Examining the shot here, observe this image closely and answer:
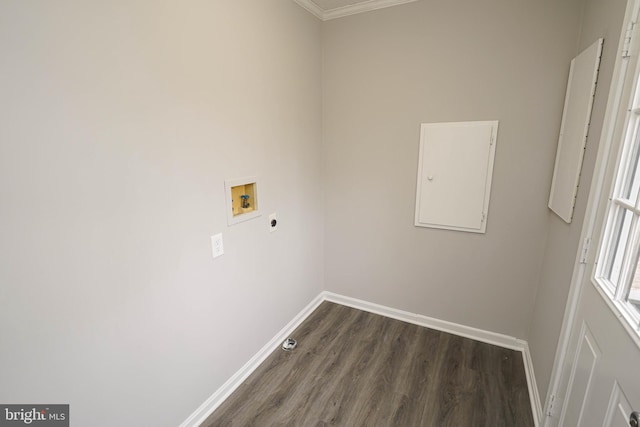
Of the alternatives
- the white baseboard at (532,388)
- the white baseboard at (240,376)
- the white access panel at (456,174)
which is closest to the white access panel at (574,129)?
the white access panel at (456,174)

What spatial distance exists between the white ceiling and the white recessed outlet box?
1.48 meters

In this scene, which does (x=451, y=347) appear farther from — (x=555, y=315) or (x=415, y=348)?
(x=555, y=315)

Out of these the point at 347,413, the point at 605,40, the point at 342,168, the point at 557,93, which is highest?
the point at 605,40

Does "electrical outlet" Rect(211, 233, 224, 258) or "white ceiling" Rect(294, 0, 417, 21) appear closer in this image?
"electrical outlet" Rect(211, 233, 224, 258)

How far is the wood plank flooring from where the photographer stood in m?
1.75

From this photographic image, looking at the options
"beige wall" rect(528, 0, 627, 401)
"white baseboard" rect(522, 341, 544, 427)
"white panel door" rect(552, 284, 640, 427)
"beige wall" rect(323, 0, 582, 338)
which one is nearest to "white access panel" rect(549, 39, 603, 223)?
"beige wall" rect(528, 0, 627, 401)

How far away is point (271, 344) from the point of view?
2.34m

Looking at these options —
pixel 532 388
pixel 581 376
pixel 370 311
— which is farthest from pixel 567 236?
pixel 370 311

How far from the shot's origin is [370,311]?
9.44 ft

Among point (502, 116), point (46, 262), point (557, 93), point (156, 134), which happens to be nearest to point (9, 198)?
point (46, 262)

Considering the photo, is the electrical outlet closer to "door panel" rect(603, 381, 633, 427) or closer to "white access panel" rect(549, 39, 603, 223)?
"door panel" rect(603, 381, 633, 427)

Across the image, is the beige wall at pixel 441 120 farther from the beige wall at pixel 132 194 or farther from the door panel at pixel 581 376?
the door panel at pixel 581 376

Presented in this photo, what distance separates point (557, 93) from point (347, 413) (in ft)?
8.08

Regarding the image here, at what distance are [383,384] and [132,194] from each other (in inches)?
76.3
